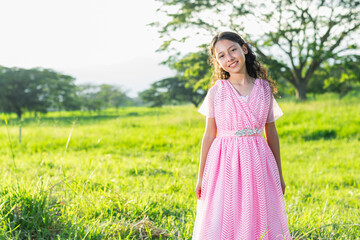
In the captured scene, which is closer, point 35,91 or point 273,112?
point 273,112

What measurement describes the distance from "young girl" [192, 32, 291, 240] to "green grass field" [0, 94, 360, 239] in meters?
0.32

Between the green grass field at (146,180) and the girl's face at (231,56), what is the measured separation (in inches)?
42.6

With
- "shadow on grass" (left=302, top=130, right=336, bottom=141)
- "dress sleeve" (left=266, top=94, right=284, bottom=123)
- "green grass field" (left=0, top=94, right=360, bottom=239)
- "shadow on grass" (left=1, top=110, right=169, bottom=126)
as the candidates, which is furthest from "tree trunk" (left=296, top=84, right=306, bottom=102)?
"dress sleeve" (left=266, top=94, right=284, bottom=123)

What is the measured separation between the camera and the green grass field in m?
2.46

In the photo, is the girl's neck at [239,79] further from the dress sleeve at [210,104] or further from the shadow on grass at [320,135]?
the shadow on grass at [320,135]

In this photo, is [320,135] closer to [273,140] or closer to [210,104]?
[273,140]

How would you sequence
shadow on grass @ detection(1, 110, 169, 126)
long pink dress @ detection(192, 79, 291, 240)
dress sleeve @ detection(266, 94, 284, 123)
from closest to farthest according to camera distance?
long pink dress @ detection(192, 79, 291, 240) < dress sleeve @ detection(266, 94, 284, 123) < shadow on grass @ detection(1, 110, 169, 126)

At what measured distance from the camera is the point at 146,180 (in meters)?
4.33

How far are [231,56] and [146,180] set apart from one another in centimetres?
253

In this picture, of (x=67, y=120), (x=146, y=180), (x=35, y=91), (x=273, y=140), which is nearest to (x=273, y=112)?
(x=273, y=140)

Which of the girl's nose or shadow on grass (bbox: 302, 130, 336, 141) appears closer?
the girl's nose

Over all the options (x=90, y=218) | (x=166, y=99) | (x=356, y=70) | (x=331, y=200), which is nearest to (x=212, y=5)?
(x=356, y=70)

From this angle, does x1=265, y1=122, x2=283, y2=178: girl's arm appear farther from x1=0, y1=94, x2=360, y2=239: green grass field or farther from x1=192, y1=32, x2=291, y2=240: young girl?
x1=0, y1=94, x2=360, y2=239: green grass field

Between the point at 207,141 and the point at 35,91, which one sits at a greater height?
the point at 35,91
